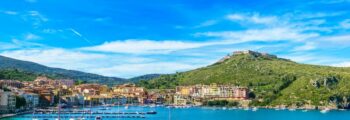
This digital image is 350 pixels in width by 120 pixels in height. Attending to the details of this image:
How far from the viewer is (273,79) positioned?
12344cm

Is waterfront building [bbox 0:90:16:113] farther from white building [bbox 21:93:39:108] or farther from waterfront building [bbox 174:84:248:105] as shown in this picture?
waterfront building [bbox 174:84:248:105]

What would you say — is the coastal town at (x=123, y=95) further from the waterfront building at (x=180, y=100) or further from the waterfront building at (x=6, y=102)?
the waterfront building at (x=6, y=102)

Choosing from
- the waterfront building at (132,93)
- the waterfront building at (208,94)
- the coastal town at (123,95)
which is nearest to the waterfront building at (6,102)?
the coastal town at (123,95)

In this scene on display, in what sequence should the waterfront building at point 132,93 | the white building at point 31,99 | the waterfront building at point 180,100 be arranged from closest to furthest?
the white building at point 31,99, the waterfront building at point 180,100, the waterfront building at point 132,93

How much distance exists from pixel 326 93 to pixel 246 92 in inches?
601

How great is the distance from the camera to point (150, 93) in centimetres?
13112

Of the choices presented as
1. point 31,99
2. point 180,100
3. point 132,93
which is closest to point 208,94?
point 180,100

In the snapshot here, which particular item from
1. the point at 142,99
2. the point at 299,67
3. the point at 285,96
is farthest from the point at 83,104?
the point at 299,67

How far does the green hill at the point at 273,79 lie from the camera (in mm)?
107375

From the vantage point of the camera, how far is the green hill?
10738 centimetres

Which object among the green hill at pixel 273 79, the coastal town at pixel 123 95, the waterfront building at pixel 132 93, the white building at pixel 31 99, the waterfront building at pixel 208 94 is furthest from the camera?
the waterfront building at pixel 132 93

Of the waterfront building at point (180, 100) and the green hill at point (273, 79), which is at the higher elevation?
the green hill at point (273, 79)

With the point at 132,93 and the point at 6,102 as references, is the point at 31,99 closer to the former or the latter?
the point at 6,102

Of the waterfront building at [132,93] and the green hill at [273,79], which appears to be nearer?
the green hill at [273,79]
